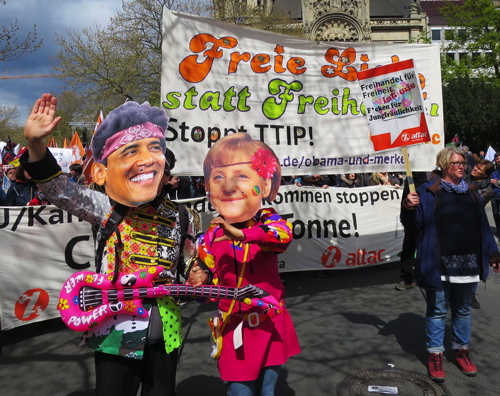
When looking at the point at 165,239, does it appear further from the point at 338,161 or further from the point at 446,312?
the point at 338,161

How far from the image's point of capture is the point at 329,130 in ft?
16.1

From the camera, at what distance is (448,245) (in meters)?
3.51

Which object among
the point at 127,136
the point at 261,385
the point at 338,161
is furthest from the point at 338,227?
the point at 127,136

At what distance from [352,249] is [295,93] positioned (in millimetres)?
2704

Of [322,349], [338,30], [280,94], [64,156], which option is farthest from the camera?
[338,30]

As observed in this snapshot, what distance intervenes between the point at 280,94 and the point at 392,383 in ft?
9.43

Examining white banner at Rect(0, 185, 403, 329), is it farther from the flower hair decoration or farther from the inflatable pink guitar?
the flower hair decoration

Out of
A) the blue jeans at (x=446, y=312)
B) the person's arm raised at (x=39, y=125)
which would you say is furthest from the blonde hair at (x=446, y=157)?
the person's arm raised at (x=39, y=125)

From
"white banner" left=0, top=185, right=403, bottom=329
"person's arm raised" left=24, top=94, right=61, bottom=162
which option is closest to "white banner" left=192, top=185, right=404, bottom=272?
"white banner" left=0, top=185, right=403, bottom=329

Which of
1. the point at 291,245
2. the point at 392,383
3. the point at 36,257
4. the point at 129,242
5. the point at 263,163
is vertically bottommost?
the point at 392,383

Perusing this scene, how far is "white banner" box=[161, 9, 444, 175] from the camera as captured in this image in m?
4.25

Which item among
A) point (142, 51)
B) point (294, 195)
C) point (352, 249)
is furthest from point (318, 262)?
point (142, 51)

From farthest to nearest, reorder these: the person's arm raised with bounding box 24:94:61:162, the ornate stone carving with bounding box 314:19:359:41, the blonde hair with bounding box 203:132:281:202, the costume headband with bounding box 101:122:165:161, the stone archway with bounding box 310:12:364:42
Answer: the ornate stone carving with bounding box 314:19:359:41 → the stone archway with bounding box 310:12:364:42 → the blonde hair with bounding box 203:132:281:202 → the costume headband with bounding box 101:122:165:161 → the person's arm raised with bounding box 24:94:61:162

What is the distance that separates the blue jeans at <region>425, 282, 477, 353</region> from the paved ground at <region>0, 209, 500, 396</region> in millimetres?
318
